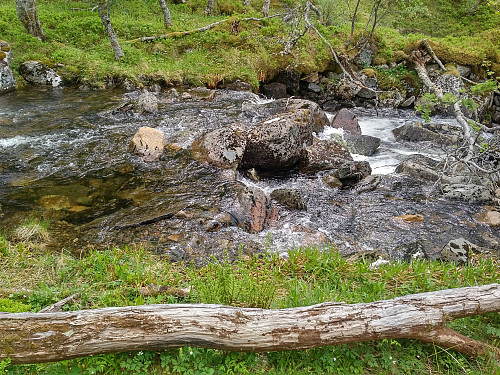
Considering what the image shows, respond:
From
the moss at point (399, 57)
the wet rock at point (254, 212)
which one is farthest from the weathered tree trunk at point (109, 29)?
A: the moss at point (399, 57)

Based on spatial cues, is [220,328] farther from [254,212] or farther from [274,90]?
[274,90]

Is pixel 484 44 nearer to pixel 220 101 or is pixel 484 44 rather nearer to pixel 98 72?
pixel 220 101

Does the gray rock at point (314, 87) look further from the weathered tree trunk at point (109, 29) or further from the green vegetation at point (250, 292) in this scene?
the green vegetation at point (250, 292)

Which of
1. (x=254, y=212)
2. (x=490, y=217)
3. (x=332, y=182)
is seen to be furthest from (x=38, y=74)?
(x=490, y=217)

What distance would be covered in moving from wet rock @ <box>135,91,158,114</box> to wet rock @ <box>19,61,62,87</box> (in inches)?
210

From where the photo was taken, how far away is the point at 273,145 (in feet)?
33.0

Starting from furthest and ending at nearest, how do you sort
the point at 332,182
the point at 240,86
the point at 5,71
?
the point at 240,86
the point at 5,71
the point at 332,182

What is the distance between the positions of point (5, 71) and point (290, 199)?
1455cm

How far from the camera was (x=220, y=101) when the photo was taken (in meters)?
15.1

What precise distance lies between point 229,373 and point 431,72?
21.0 meters

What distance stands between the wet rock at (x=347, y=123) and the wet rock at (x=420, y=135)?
5.69 ft

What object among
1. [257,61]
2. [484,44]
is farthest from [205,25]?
[484,44]

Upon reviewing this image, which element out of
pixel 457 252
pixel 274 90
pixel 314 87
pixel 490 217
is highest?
pixel 457 252

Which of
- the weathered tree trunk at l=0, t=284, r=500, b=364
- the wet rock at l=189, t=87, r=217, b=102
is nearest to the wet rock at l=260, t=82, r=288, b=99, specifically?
the wet rock at l=189, t=87, r=217, b=102
